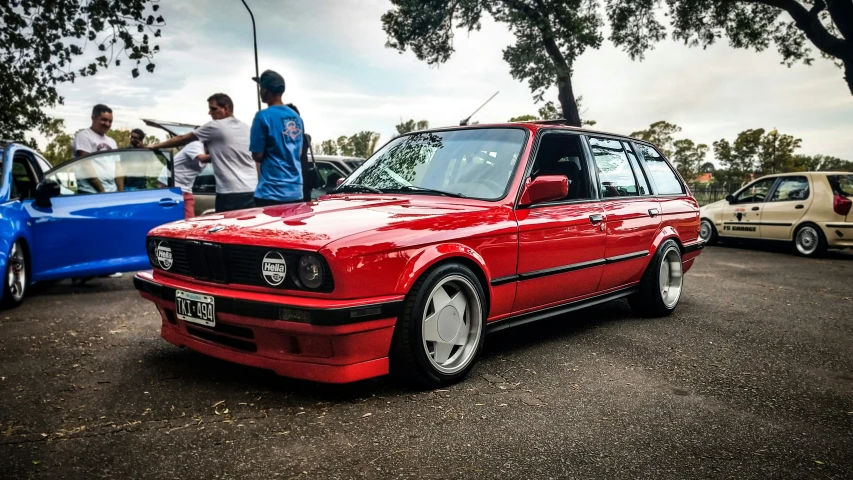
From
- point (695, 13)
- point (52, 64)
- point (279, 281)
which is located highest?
point (695, 13)

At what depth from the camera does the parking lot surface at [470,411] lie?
7.75 feet

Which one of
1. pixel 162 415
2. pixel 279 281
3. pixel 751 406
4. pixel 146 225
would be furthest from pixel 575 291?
pixel 146 225

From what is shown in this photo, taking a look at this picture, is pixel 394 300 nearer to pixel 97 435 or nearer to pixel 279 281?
pixel 279 281

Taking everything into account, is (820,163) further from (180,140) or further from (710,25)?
(180,140)

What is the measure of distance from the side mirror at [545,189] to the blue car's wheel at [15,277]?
14.1 feet

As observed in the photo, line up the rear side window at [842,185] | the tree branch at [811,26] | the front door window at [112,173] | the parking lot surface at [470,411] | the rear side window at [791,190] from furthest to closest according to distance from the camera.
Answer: the tree branch at [811,26], the rear side window at [791,190], the rear side window at [842,185], the front door window at [112,173], the parking lot surface at [470,411]

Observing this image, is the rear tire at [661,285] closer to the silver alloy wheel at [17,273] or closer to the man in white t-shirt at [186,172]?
the man in white t-shirt at [186,172]

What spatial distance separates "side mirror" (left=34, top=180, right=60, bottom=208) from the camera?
18.3ft

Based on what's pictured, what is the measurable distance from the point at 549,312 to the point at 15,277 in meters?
4.53

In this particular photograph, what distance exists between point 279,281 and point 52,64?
11.9 m

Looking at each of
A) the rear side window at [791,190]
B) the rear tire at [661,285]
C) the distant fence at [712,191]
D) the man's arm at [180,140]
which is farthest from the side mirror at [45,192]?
the distant fence at [712,191]

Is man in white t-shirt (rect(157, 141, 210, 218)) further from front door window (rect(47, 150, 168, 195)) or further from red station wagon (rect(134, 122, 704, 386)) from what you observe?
red station wagon (rect(134, 122, 704, 386))

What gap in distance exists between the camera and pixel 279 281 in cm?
289

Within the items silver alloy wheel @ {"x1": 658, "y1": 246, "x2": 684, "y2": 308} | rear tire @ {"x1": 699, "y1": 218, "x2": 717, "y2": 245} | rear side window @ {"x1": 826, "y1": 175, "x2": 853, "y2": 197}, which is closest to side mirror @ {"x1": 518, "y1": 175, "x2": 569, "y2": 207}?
silver alloy wheel @ {"x1": 658, "y1": 246, "x2": 684, "y2": 308}
